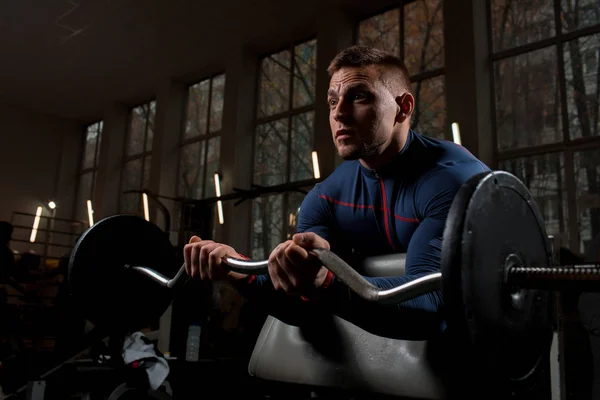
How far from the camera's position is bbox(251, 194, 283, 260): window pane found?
6.60m

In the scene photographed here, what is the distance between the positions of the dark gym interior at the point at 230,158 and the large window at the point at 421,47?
0.02 m

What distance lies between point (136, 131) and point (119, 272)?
8075mm

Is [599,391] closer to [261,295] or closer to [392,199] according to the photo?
[392,199]

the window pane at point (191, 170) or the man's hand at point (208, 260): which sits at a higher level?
the window pane at point (191, 170)

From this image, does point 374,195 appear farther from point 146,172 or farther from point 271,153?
point 146,172

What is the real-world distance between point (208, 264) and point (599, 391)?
214 centimetres

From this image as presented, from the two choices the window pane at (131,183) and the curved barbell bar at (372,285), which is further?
the window pane at (131,183)

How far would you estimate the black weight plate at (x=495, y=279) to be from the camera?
806mm

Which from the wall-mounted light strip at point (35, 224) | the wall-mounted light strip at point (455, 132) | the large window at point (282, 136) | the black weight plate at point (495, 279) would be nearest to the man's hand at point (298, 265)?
the black weight plate at point (495, 279)

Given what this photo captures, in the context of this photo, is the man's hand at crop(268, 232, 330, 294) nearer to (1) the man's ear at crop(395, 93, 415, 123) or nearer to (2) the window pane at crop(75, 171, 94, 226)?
(1) the man's ear at crop(395, 93, 415, 123)

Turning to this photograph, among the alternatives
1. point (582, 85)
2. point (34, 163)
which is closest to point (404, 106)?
point (582, 85)

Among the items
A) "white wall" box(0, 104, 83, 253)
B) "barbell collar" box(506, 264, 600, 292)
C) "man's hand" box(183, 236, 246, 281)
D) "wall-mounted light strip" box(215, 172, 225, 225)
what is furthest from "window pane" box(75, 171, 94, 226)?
"barbell collar" box(506, 264, 600, 292)

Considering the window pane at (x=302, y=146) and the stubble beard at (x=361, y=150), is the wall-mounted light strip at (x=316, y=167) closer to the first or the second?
the window pane at (x=302, y=146)

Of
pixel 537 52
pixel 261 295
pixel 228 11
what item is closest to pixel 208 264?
→ pixel 261 295
